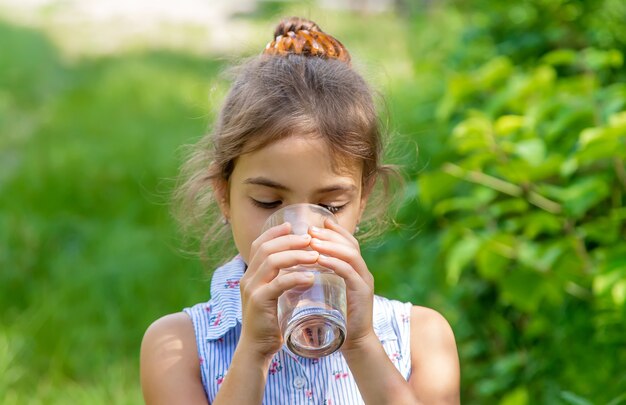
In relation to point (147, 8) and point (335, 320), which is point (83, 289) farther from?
point (147, 8)

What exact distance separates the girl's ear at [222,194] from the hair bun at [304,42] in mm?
316

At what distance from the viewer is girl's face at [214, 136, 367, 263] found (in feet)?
6.44

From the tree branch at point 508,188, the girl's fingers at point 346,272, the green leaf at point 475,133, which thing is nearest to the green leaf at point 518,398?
the tree branch at point 508,188

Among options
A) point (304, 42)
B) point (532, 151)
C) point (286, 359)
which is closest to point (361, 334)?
point (286, 359)

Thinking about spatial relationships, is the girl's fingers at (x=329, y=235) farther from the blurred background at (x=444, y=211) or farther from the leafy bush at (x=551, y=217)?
the leafy bush at (x=551, y=217)

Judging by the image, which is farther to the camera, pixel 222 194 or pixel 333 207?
pixel 222 194

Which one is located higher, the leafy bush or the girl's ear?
the leafy bush

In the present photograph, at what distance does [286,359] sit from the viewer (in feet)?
6.82

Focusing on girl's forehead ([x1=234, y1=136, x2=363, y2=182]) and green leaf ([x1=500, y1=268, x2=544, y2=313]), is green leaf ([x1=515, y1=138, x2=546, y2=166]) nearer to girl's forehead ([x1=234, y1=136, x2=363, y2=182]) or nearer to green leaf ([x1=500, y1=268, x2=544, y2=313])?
green leaf ([x1=500, y1=268, x2=544, y2=313])

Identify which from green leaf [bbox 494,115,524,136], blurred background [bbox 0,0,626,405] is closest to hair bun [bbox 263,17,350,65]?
blurred background [bbox 0,0,626,405]

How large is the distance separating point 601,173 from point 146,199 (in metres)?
3.17

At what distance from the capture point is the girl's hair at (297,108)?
207 centimetres

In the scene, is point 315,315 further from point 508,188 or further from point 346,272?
point 508,188

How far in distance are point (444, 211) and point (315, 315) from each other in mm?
1495
